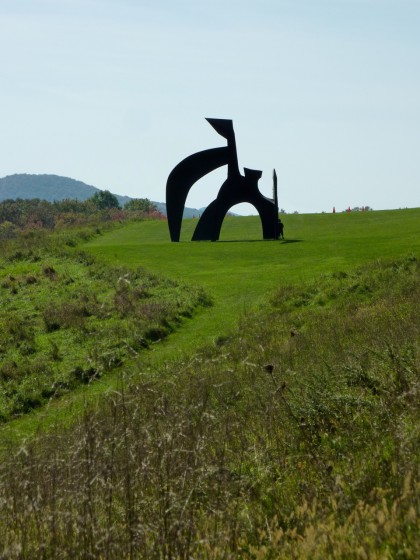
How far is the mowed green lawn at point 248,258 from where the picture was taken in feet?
68.2

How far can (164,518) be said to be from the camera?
4.64m

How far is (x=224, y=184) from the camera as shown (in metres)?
35.5

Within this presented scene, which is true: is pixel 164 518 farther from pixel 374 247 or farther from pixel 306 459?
pixel 374 247

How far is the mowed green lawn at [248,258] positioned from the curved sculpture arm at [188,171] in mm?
2570

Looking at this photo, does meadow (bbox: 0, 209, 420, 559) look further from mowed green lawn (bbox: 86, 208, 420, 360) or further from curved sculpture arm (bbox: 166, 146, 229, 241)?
curved sculpture arm (bbox: 166, 146, 229, 241)

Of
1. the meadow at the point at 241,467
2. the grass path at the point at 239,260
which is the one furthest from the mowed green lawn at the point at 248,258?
the meadow at the point at 241,467

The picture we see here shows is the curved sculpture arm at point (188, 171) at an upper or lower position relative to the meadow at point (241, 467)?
Answer: upper

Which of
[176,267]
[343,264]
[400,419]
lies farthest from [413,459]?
[176,267]

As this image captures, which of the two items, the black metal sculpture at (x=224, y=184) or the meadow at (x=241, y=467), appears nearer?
the meadow at (x=241, y=467)

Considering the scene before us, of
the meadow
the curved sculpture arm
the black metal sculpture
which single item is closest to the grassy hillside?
the meadow

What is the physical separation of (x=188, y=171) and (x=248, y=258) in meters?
8.33

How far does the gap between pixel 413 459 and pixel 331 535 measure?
96 cm

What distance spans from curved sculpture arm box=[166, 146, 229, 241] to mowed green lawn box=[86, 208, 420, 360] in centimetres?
257

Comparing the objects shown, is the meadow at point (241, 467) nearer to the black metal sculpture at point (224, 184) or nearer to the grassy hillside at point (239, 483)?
the grassy hillside at point (239, 483)
